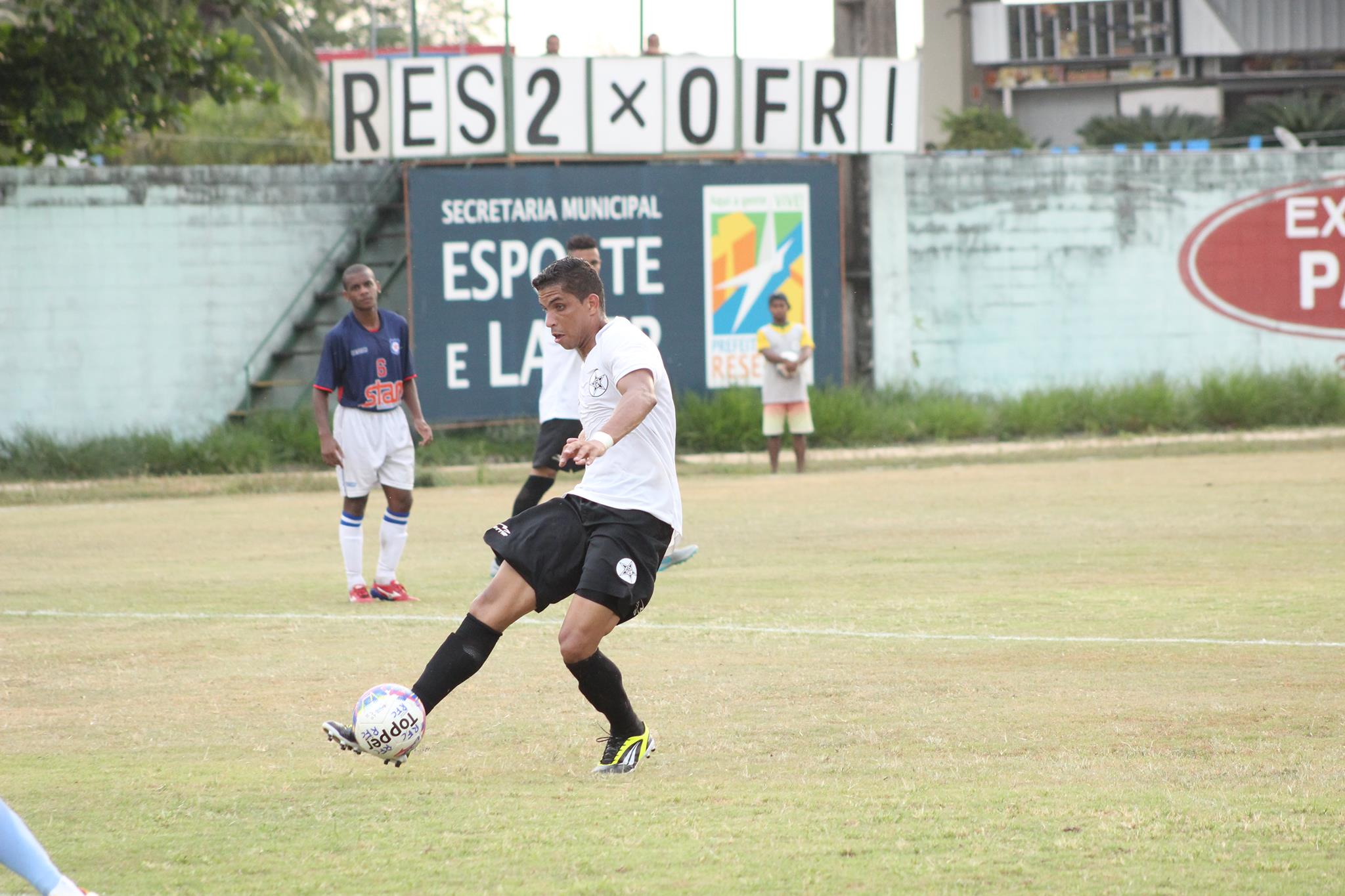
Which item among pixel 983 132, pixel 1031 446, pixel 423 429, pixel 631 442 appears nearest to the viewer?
pixel 631 442

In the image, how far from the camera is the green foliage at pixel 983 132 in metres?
38.9

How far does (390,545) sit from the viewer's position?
1078 cm

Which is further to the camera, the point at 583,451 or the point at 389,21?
the point at 389,21

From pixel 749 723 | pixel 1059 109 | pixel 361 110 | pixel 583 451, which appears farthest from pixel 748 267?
pixel 1059 109

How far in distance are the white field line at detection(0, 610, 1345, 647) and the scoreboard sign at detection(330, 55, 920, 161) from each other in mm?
12353

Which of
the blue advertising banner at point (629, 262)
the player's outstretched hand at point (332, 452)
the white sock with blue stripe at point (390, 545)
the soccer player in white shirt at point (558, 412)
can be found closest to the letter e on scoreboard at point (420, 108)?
the blue advertising banner at point (629, 262)

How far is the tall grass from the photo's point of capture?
20.8 meters

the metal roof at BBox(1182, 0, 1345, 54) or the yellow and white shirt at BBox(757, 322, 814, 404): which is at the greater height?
the metal roof at BBox(1182, 0, 1345, 54)

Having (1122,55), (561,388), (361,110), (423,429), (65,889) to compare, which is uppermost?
(1122,55)

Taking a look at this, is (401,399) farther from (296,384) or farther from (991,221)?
(991,221)

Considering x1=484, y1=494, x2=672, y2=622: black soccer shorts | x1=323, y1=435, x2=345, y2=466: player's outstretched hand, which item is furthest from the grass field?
x1=323, y1=435, x2=345, y2=466: player's outstretched hand

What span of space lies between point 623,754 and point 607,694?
0.71 ft

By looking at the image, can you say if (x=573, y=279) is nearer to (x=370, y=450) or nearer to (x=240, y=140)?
(x=370, y=450)

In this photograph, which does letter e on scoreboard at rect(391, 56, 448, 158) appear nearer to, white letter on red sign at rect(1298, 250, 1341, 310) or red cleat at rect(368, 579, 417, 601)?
red cleat at rect(368, 579, 417, 601)
